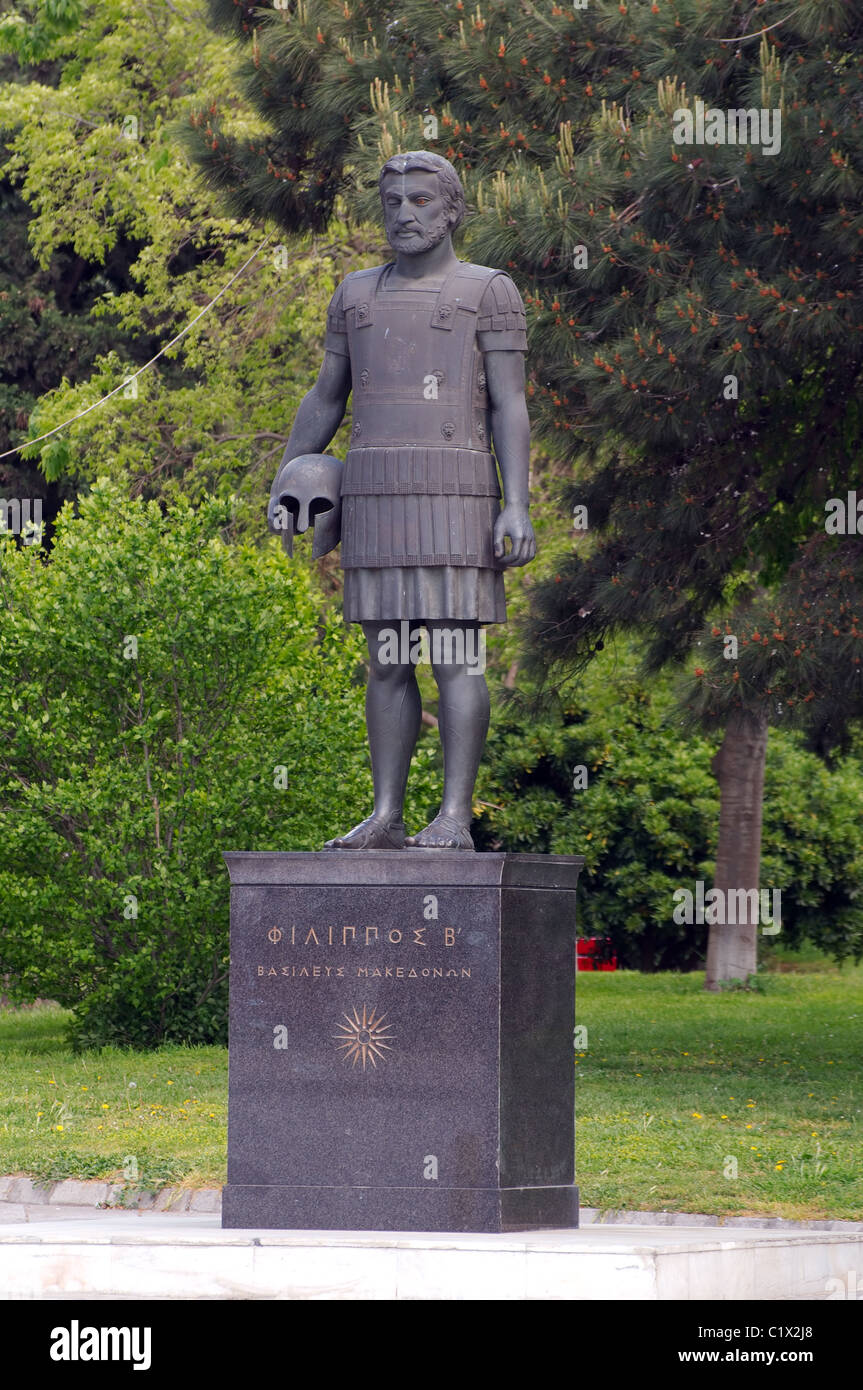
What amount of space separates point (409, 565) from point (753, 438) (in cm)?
583

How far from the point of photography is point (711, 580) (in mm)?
13227

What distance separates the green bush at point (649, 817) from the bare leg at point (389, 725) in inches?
537

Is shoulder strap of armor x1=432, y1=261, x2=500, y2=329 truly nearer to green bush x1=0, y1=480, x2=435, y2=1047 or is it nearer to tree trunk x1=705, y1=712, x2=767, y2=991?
green bush x1=0, y1=480, x2=435, y2=1047

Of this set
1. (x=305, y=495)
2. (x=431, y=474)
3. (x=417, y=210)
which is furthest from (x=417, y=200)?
(x=305, y=495)

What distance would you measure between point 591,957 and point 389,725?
1637 cm

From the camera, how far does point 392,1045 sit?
718cm

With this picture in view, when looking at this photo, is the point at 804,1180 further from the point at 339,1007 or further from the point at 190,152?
the point at 190,152

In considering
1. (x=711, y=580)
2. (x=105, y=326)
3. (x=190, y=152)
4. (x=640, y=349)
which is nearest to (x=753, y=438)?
(x=711, y=580)

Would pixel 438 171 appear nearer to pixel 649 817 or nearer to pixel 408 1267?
pixel 408 1267

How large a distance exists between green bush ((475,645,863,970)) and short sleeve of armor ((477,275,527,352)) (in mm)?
13810

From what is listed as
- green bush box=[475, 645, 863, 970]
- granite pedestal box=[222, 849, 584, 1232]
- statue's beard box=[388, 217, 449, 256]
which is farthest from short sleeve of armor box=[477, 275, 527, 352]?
green bush box=[475, 645, 863, 970]

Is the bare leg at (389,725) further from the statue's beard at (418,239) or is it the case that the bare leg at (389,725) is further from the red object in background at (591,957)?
the red object in background at (591,957)

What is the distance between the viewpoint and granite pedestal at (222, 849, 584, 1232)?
7.08 metres

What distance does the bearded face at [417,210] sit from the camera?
7723 mm
